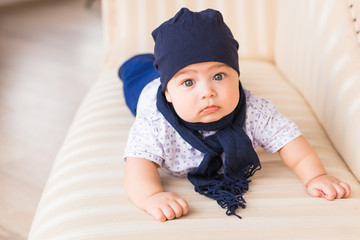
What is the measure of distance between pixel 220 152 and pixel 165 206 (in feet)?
0.74

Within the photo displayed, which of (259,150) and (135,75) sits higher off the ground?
(135,75)

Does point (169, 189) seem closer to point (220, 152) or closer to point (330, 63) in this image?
point (220, 152)

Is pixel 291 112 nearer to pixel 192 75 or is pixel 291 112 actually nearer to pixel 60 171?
pixel 192 75

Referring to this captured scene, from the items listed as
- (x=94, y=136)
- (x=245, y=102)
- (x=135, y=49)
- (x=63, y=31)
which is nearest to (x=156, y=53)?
(x=245, y=102)

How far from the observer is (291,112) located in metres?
1.55

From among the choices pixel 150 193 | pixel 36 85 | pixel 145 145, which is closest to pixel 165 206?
pixel 150 193

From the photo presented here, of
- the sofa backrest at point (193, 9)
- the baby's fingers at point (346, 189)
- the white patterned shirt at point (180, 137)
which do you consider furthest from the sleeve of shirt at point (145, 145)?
the sofa backrest at point (193, 9)

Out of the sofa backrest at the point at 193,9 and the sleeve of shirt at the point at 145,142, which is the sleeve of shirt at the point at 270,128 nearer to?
the sleeve of shirt at the point at 145,142

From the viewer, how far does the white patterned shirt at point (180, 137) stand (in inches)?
48.1

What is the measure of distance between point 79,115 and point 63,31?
1936mm

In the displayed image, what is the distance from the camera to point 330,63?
1.47 metres

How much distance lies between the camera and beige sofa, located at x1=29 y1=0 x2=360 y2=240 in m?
1.07

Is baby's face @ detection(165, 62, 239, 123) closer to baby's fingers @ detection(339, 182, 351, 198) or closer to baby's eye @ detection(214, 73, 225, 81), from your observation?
baby's eye @ detection(214, 73, 225, 81)

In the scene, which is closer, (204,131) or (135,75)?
(204,131)
